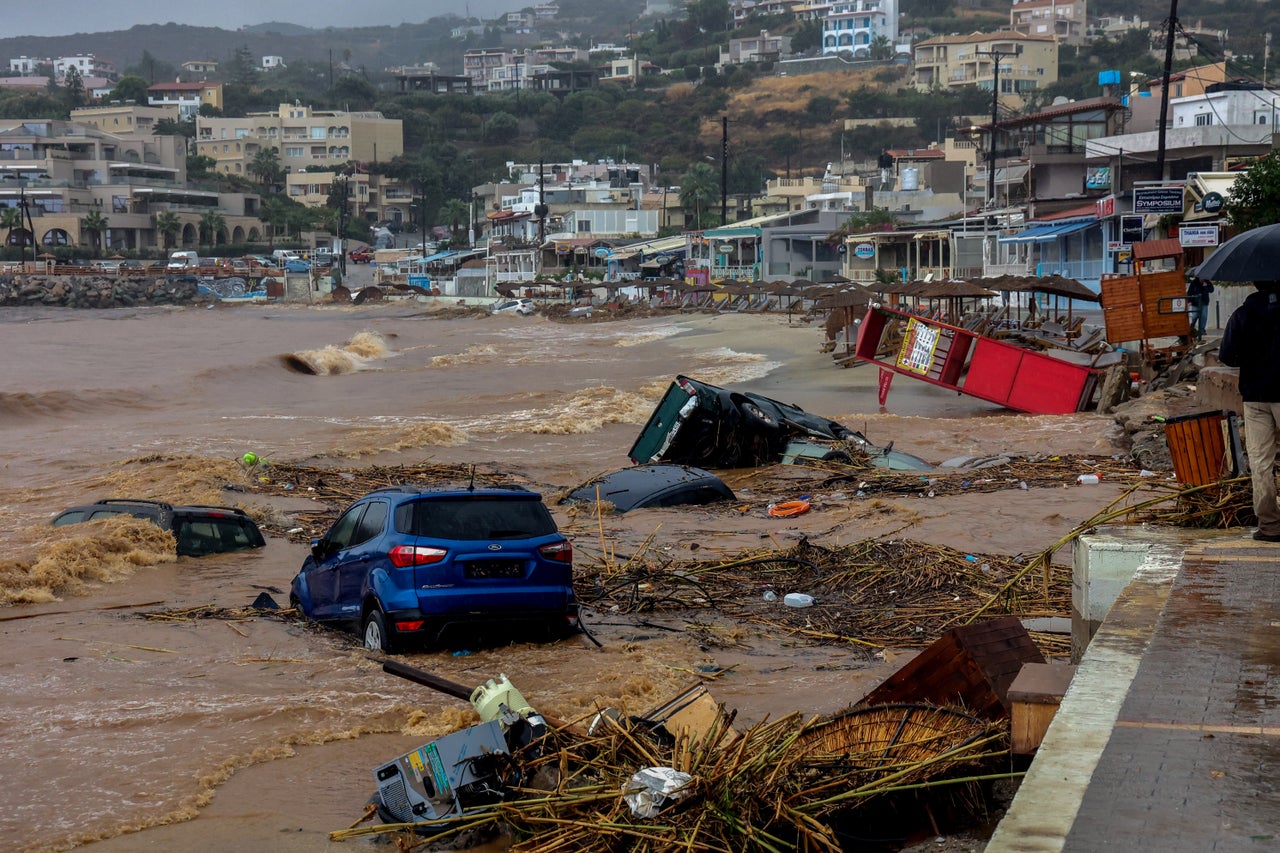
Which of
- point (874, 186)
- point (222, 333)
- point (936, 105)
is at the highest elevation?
point (936, 105)

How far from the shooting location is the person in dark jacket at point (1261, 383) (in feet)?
25.8

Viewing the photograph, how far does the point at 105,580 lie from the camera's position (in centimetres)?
1281

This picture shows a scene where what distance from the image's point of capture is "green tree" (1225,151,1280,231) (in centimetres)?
2602

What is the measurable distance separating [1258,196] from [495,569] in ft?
71.9

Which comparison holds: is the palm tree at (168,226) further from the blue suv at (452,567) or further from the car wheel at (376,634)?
the car wheel at (376,634)

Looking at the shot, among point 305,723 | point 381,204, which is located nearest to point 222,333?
point 305,723

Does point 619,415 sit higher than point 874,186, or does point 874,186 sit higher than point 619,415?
point 874,186

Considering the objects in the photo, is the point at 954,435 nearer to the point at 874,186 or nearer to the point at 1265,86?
the point at 1265,86

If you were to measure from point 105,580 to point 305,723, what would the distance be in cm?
555

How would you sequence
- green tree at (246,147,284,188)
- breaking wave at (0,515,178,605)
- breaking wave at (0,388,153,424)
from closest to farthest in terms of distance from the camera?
1. breaking wave at (0,515,178,605)
2. breaking wave at (0,388,153,424)
3. green tree at (246,147,284,188)

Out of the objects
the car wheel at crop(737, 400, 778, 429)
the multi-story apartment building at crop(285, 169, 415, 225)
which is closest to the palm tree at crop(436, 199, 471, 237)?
the multi-story apartment building at crop(285, 169, 415, 225)

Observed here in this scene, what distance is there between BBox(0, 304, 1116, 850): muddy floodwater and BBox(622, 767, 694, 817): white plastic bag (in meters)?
1.82

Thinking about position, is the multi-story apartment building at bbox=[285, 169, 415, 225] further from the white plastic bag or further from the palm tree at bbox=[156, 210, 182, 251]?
the white plastic bag

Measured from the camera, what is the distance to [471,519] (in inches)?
392
